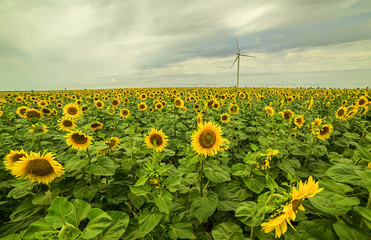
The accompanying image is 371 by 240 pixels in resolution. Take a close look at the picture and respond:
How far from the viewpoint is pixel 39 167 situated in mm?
2490

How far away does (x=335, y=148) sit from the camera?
18.5 ft

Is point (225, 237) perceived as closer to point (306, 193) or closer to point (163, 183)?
point (163, 183)

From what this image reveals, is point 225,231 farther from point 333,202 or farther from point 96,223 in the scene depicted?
point 96,223

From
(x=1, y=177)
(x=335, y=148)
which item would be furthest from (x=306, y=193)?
(x=335, y=148)

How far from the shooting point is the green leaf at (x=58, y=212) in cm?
147

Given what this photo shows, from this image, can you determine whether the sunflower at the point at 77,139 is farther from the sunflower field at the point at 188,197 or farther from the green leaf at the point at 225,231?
the green leaf at the point at 225,231

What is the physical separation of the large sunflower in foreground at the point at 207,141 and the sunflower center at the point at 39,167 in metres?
2.25

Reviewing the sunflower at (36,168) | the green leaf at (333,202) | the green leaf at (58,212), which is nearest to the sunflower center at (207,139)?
the green leaf at (333,202)

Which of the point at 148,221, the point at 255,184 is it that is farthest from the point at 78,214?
the point at 255,184

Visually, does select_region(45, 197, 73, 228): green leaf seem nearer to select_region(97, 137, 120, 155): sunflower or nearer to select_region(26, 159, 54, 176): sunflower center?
select_region(26, 159, 54, 176): sunflower center

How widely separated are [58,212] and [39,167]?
1.40 metres

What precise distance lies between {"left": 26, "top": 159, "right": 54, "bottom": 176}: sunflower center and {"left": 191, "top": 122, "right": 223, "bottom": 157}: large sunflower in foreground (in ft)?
7.39

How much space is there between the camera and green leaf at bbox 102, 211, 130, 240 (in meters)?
1.64

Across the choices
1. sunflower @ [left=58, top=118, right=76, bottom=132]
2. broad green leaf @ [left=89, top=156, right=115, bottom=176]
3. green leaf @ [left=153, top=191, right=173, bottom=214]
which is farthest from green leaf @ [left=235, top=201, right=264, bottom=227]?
sunflower @ [left=58, top=118, right=76, bottom=132]
